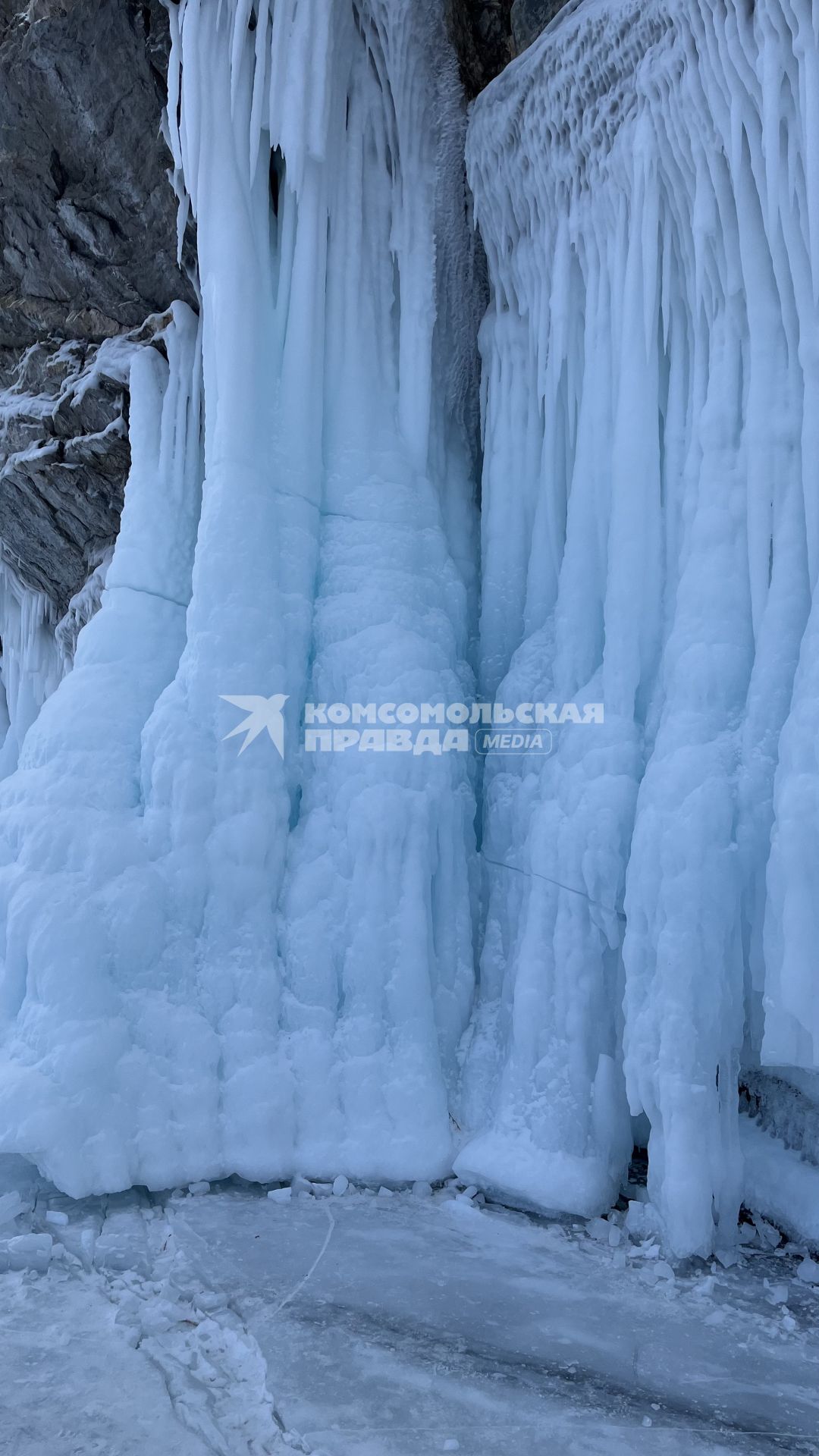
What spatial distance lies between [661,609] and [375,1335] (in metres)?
3.24

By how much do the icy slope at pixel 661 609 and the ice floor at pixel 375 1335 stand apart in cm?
42

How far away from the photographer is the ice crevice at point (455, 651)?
4.27 meters

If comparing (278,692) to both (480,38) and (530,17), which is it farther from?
(480,38)

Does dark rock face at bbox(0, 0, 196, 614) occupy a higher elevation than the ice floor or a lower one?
higher

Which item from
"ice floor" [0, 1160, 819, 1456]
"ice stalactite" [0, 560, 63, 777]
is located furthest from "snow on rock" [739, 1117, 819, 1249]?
"ice stalactite" [0, 560, 63, 777]

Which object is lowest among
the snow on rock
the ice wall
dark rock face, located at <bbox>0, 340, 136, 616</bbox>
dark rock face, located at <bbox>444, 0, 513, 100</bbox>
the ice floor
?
the ice floor

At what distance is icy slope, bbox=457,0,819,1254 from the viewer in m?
4.14

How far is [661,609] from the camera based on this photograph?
4.95 metres

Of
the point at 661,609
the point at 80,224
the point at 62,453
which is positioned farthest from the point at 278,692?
the point at 62,453

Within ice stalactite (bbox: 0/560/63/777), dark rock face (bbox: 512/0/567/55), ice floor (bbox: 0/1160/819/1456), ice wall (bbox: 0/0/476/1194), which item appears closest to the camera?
ice floor (bbox: 0/1160/819/1456)

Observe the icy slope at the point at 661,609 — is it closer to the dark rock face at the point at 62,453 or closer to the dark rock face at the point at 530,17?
the dark rock face at the point at 530,17

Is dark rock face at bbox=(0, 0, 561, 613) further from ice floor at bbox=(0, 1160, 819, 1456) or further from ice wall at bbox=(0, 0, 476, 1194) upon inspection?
ice floor at bbox=(0, 1160, 819, 1456)

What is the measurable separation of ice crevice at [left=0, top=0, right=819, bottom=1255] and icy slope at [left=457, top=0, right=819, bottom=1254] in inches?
0.7

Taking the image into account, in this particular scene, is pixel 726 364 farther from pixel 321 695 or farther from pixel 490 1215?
pixel 490 1215
